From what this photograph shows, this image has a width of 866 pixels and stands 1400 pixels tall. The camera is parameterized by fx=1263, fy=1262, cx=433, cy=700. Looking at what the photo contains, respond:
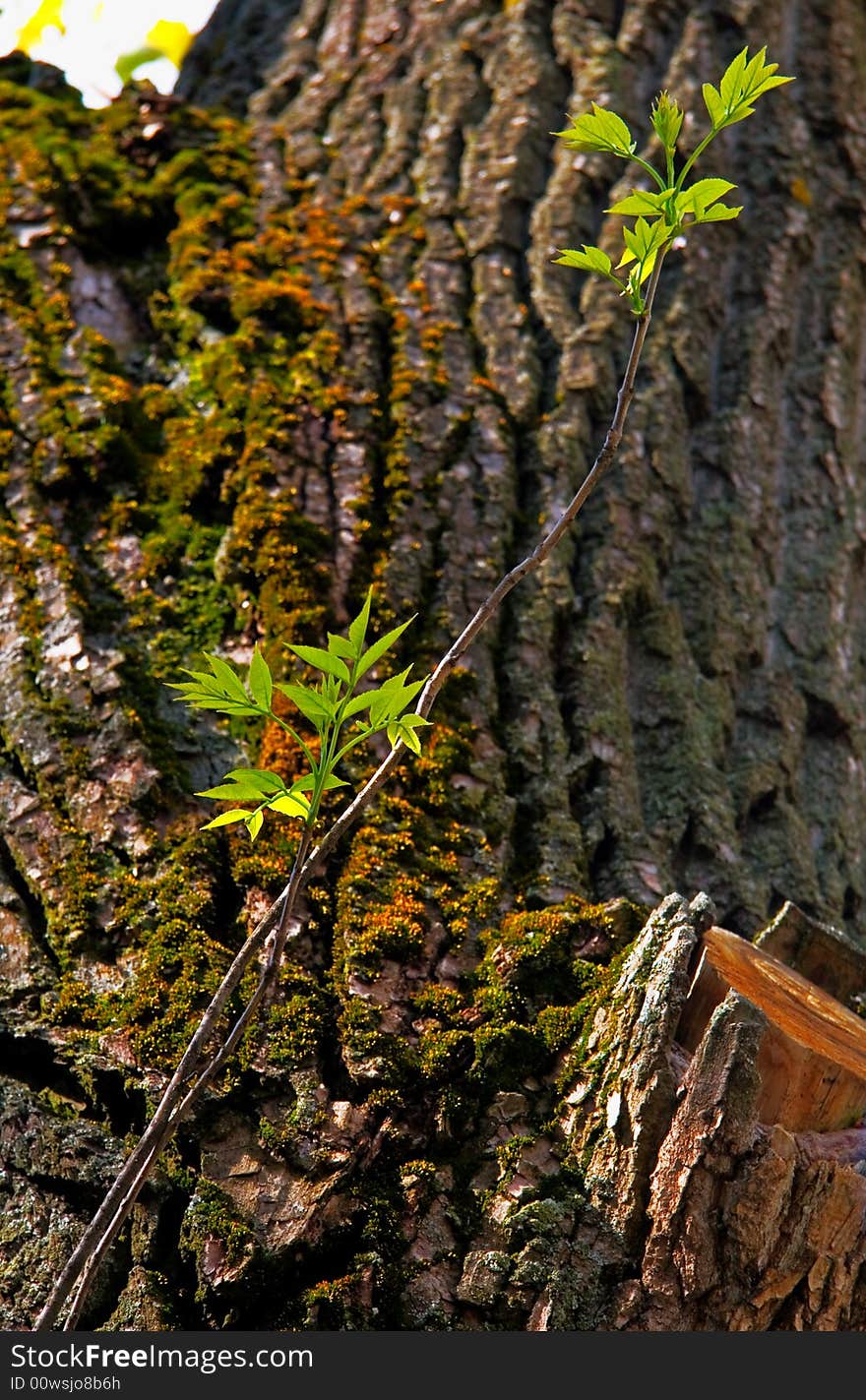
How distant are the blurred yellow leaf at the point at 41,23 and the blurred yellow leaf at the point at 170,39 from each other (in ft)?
0.99

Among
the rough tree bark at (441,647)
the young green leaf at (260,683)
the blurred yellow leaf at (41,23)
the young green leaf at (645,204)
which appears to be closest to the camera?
the young green leaf at (645,204)

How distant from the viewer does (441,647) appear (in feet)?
7.68

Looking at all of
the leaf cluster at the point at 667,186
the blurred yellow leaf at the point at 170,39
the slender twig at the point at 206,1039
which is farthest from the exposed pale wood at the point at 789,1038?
the blurred yellow leaf at the point at 170,39

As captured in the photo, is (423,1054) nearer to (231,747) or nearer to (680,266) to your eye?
(231,747)

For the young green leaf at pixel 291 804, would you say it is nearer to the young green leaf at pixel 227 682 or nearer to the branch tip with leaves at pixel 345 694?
the branch tip with leaves at pixel 345 694

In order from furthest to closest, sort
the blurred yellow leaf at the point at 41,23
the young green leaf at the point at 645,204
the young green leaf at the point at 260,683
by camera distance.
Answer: the blurred yellow leaf at the point at 41,23
the young green leaf at the point at 260,683
the young green leaf at the point at 645,204

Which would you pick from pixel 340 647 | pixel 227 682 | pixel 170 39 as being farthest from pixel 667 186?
pixel 170 39

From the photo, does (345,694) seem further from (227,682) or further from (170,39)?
(170,39)

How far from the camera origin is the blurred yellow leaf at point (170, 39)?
432cm

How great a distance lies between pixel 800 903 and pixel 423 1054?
998 mm

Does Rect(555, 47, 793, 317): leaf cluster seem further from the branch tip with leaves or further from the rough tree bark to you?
the rough tree bark

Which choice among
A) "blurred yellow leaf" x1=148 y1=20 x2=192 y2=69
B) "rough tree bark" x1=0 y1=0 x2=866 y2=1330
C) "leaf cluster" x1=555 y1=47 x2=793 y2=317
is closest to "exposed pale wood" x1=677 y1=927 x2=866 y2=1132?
"rough tree bark" x1=0 y1=0 x2=866 y2=1330

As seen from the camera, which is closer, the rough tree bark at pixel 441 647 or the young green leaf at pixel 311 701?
the young green leaf at pixel 311 701

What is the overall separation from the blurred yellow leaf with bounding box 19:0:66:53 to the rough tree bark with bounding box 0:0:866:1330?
2.08 ft
